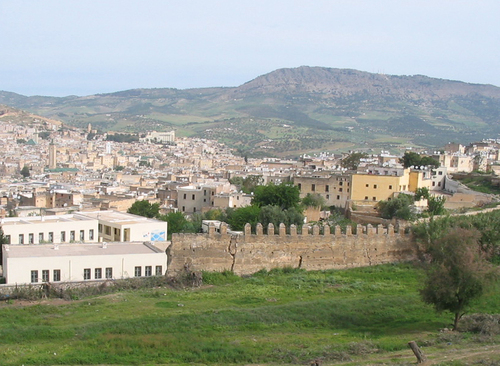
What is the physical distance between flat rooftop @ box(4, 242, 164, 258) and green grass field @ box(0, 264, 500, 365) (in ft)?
7.02

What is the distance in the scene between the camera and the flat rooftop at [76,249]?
69.4 ft

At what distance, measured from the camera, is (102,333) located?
51.4 feet

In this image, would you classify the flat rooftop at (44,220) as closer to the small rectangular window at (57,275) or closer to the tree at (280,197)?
the small rectangular window at (57,275)

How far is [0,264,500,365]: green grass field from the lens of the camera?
14398 millimetres

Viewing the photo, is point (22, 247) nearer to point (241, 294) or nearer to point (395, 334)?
point (241, 294)

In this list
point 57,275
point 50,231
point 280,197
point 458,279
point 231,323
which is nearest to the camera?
point 458,279

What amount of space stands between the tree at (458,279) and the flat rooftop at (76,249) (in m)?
9.33

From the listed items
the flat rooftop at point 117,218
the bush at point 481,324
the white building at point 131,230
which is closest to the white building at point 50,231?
the white building at point 131,230

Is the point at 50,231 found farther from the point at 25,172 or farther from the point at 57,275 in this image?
the point at 25,172

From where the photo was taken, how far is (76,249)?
22.3 m

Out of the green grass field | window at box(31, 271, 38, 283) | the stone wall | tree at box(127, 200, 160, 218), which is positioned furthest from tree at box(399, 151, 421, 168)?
window at box(31, 271, 38, 283)

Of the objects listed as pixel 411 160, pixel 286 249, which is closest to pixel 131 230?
pixel 286 249

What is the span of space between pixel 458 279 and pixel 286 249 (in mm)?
7820

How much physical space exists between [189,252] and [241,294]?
285 cm
